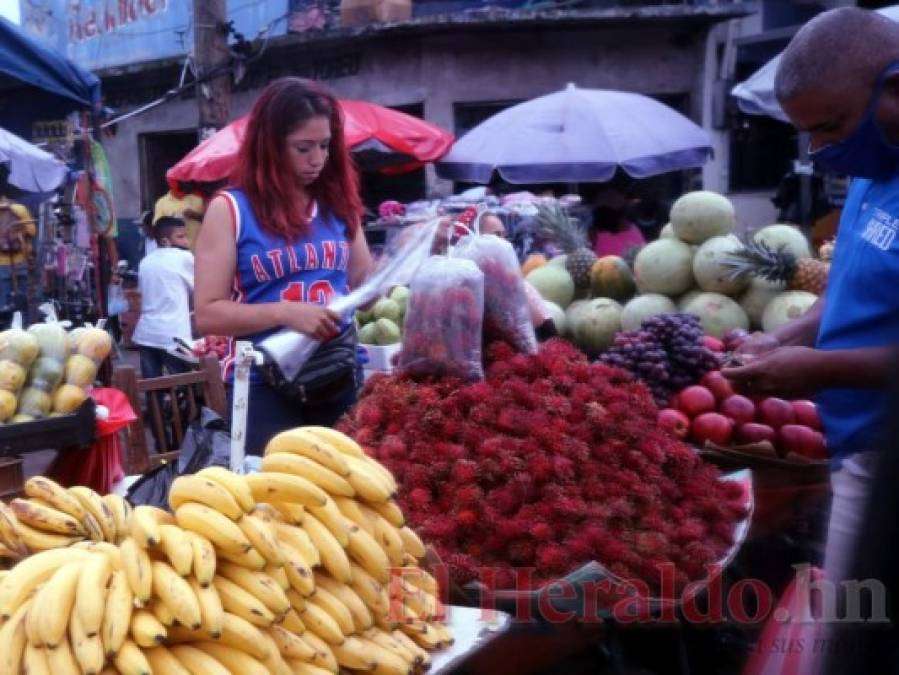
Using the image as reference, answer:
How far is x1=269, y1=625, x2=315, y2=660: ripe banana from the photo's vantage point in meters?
1.74

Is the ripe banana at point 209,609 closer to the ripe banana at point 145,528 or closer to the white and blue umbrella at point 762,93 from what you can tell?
the ripe banana at point 145,528

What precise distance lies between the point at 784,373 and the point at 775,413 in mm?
1226

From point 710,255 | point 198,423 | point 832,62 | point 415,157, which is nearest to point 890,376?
point 832,62

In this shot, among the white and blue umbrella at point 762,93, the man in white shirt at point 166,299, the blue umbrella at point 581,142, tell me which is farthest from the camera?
the blue umbrella at point 581,142

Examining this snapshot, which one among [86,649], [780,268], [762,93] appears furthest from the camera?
[762,93]

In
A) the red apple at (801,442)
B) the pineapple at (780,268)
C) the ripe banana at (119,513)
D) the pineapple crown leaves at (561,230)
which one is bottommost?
the red apple at (801,442)

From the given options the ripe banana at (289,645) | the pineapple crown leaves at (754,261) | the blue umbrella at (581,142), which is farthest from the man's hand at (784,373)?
the blue umbrella at (581,142)

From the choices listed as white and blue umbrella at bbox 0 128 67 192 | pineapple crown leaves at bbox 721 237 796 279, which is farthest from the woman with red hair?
white and blue umbrella at bbox 0 128 67 192

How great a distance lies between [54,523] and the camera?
206 centimetres

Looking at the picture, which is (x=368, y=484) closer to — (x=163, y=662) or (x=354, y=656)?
(x=354, y=656)

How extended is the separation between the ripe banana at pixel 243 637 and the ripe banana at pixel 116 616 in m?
0.16

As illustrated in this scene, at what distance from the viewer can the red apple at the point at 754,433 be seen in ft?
10.7

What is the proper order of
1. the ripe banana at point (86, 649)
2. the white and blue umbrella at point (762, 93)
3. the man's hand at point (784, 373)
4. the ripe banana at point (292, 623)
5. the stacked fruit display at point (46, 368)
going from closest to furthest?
the ripe banana at point (86, 649), the ripe banana at point (292, 623), the man's hand at point (784, 373), the stacked fruit display at point (46, 368), the white and blue umbrella at point (762, 93)

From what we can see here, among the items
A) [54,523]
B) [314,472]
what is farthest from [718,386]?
[54,523]
